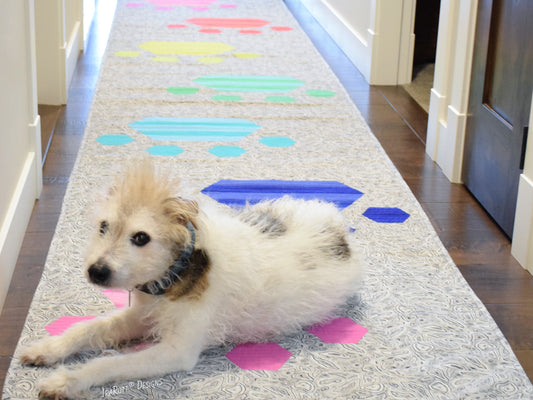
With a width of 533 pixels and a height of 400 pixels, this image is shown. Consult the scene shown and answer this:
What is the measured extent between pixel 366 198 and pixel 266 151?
0.56 m

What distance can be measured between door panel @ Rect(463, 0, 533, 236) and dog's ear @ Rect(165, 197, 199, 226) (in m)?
1.21

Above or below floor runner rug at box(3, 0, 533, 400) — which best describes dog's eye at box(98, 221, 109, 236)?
above

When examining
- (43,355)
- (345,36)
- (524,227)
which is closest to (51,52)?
(345,36)

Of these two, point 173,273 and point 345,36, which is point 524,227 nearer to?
point 173,273

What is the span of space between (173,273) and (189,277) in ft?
0.14

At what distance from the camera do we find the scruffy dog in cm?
152

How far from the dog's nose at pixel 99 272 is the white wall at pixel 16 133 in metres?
0.51

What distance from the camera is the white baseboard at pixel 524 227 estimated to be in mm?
2184

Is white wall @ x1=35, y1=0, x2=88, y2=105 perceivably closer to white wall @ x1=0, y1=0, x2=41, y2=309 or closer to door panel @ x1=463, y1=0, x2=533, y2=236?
white wall @ x1=0, y1=0, x2=41, y2=309

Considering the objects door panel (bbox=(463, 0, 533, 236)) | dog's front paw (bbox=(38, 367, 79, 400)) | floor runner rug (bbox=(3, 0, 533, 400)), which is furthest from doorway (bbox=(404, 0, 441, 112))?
dog's front paw (bbox=(38, 367, 79, 400))

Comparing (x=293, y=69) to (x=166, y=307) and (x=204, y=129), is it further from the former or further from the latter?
(x=166, y=307)

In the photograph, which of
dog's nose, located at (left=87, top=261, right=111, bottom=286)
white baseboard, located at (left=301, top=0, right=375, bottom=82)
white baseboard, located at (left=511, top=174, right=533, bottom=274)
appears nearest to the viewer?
dog's nose, located at (left=87, top=261, right=111, bottom=286)

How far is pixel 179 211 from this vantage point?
5.06 ft

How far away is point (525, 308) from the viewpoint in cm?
200
